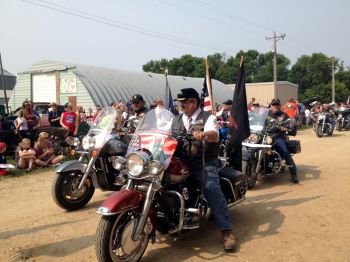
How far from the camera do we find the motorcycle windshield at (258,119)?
25.0 ft

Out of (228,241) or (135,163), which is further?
(228,241)

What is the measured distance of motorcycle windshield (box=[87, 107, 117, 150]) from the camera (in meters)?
5.57

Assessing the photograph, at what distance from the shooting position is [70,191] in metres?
5.81

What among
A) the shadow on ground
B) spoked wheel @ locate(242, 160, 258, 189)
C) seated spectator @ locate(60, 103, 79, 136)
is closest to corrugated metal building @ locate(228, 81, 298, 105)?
seated spectator @ locate(60, 103, 79, 136)

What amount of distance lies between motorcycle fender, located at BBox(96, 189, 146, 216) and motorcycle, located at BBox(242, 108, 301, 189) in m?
3.55

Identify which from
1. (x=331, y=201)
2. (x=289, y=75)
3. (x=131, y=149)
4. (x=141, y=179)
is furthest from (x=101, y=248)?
(x=289, y=75)

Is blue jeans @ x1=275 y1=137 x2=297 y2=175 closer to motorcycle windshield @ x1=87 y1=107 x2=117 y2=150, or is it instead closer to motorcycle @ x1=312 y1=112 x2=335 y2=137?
motorcycle windshield @ x1=87 y1=107 x2=117 y2=150

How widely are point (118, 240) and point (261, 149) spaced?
165 inches

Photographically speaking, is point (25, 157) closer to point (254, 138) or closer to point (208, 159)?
point (254, 138)

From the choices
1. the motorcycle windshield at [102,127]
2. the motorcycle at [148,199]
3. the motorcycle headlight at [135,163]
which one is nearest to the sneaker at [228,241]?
the motorcycle at [148,199]

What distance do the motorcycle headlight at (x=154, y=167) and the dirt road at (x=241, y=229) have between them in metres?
1.02

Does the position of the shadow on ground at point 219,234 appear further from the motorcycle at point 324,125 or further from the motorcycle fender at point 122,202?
the motorcycle at point 324,125

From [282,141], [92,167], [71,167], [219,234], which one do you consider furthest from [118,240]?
[282,141]

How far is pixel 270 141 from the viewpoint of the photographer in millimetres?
7398
